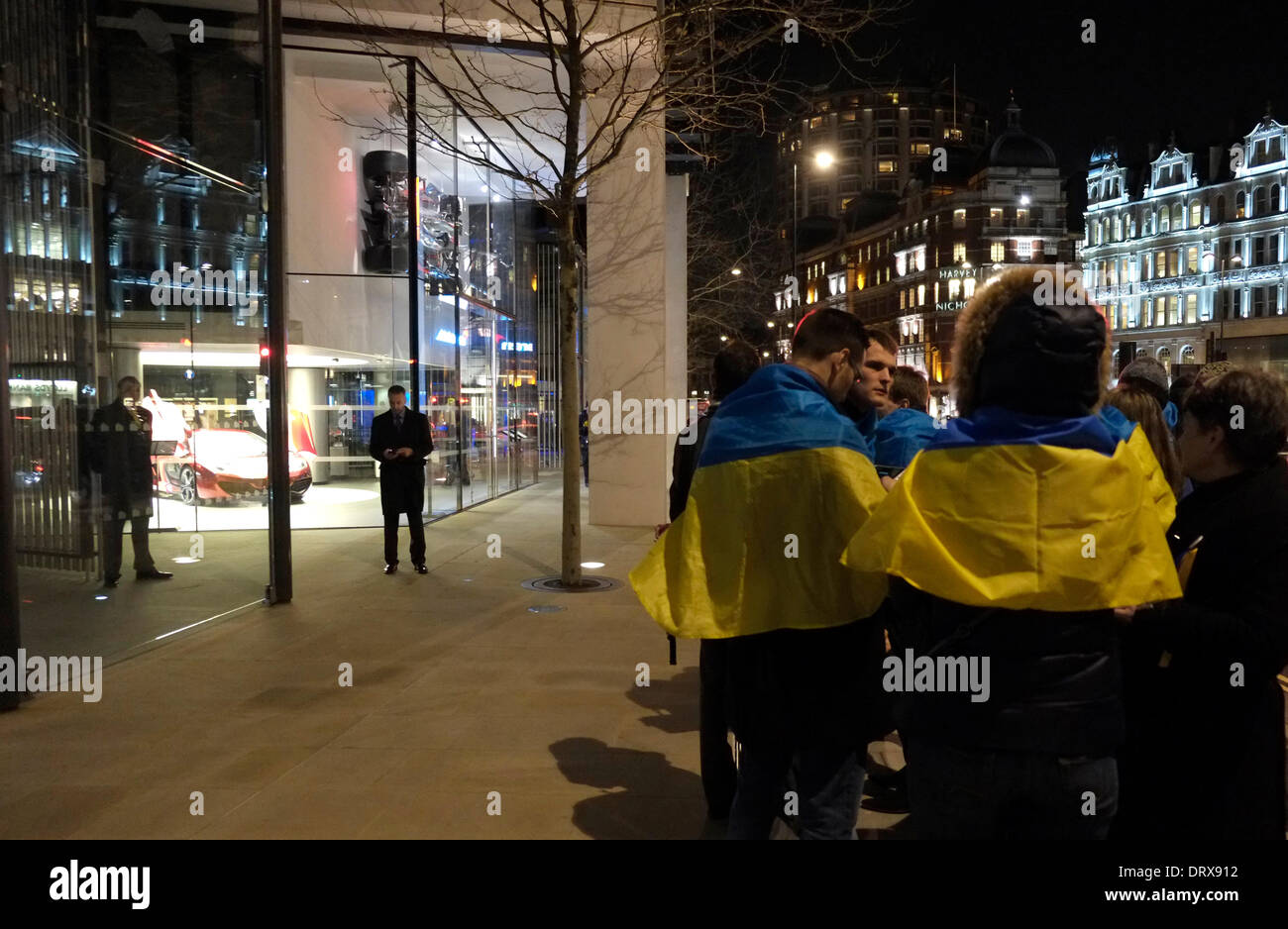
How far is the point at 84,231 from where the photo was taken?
342 inches

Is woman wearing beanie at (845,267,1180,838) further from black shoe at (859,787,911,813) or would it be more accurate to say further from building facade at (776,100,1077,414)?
building facade at (776,100,1077,414)

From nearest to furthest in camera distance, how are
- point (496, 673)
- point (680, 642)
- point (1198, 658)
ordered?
point (1198, 658), point (496, 673), point (680, 642)

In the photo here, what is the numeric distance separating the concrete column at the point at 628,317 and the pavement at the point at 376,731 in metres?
5.63

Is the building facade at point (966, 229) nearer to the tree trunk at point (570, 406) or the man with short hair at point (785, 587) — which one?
the tree trunk at point (570, 406)

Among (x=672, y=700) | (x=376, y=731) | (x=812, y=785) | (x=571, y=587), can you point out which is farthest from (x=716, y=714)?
(x=571, y=587)

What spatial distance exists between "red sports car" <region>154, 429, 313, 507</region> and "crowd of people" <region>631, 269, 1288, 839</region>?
7.67 meters

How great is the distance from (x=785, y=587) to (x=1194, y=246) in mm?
92976

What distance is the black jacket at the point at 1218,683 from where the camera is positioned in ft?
7.90

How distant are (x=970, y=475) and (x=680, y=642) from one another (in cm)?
613

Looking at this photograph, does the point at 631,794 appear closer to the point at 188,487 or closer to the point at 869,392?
the point at 869,392

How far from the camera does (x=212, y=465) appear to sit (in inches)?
406

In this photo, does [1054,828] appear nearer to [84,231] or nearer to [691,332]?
[84,231]
